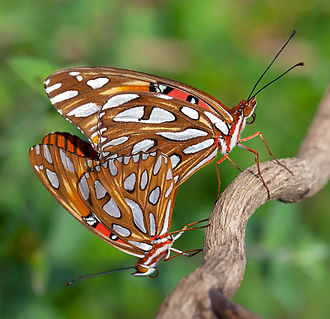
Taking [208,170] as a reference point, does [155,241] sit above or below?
below

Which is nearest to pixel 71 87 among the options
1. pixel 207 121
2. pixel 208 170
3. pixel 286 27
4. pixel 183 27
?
pixel 207 121

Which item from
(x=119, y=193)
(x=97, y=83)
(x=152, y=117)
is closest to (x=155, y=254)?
(x=119, y=193)

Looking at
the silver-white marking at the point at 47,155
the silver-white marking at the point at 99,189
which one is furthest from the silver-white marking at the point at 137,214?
the silver-white marking at the point at 47,155

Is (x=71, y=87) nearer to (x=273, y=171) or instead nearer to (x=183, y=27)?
(x=273, y=171)

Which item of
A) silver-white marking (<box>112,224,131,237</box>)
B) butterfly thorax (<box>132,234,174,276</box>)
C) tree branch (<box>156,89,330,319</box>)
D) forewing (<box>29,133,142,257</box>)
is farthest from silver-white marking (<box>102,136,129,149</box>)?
tree branch (<box>156,89,330,319</box>)

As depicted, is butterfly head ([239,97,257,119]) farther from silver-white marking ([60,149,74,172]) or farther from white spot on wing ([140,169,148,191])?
silver-white marking ([60,149,74,172])

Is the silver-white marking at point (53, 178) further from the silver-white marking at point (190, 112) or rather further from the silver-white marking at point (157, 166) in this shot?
the silver-white marking at point (190, 112)

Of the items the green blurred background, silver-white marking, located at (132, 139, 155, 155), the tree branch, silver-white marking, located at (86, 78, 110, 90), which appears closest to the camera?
the tree branch
